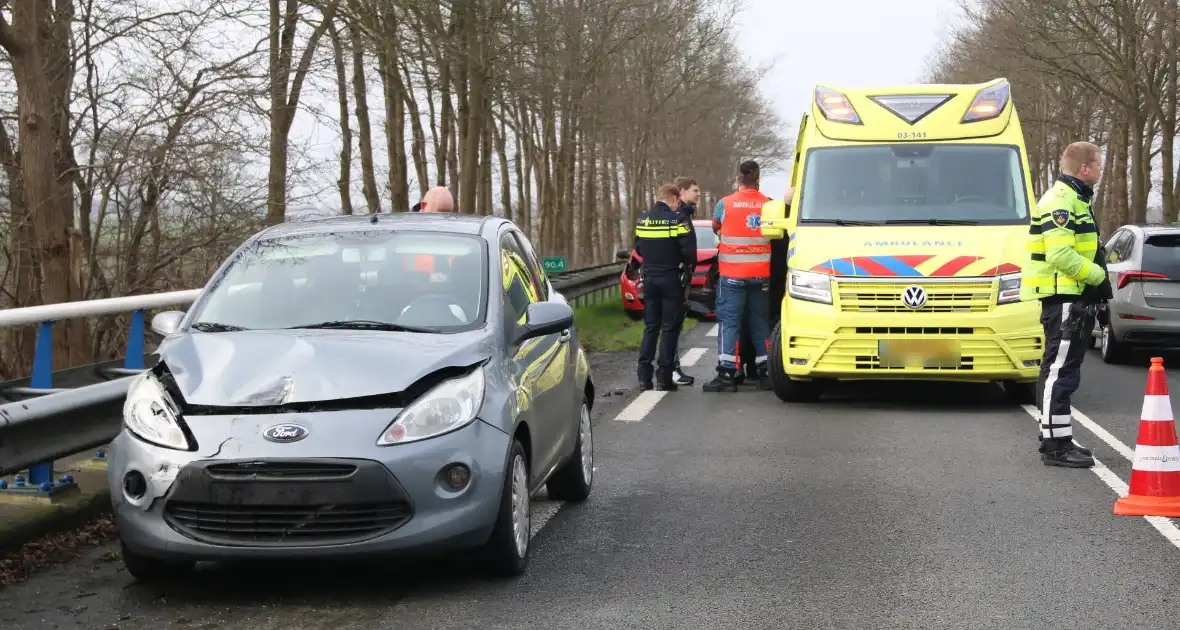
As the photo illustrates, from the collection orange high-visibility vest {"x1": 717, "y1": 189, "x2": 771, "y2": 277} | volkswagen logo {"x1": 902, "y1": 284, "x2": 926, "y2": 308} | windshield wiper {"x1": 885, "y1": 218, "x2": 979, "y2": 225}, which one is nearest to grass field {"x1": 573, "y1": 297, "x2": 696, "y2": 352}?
orange high-visibility vest {"x1": 717, "y1": 189, "x2": 771, "y2": 277}

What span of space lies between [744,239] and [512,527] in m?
7.49

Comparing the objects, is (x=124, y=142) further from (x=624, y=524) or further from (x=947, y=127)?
(x=624, y=524)

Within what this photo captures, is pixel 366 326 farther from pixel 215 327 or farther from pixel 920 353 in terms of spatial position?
pixel 920 353

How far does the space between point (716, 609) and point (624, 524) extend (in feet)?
5.62

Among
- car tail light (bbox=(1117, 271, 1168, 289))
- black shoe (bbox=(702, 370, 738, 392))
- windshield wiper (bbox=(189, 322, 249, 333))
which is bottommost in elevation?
black shoe (bbox=(702, 370, 738, 392))

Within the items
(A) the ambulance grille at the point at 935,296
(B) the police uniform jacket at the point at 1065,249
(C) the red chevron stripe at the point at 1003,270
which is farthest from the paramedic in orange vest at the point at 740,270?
(B) the police uniform jacket at the point at 1065,249

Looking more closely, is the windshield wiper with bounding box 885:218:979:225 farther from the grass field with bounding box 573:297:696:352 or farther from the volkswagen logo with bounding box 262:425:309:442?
the volkswagen logo with bounding box 262:425:309:442

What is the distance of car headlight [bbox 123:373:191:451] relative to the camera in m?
5.55

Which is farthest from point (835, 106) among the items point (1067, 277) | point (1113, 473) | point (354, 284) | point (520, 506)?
point (520, 506)

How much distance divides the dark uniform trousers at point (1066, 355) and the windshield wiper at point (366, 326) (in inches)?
166

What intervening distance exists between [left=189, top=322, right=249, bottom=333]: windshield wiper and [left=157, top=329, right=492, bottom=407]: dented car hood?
0.09m

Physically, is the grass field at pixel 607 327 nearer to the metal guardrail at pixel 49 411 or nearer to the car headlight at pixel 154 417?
the metal guardrail at pixel 49 411

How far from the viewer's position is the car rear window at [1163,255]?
1535cm

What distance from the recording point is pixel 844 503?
770 centimetres
